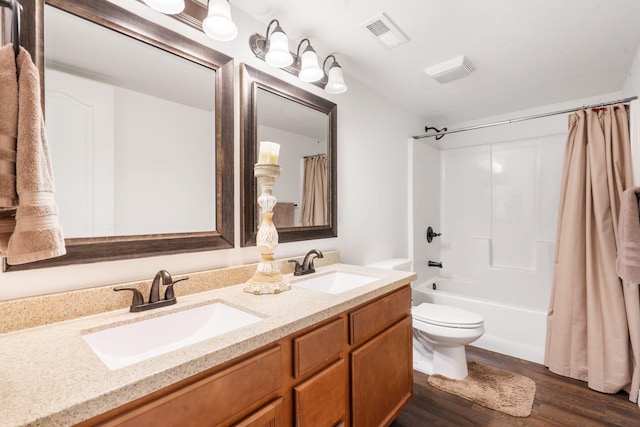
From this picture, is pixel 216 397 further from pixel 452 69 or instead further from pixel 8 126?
pixel 452 69

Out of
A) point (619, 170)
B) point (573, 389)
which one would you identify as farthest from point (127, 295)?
point (619, 170)

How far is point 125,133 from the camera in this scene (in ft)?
3.74

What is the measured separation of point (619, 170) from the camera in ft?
6.61

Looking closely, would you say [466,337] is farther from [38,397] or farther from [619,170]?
[38,397]

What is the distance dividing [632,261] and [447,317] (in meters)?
1.04

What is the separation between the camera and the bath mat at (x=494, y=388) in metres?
1.82

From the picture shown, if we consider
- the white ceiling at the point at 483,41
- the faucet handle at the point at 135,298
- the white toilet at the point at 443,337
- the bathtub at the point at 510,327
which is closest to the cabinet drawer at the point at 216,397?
the faucet handle at the point at 135,298

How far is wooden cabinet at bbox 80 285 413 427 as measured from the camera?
70cm

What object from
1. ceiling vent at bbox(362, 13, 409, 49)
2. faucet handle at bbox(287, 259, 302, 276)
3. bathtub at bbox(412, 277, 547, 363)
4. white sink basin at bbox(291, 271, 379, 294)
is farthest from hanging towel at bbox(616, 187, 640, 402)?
faucet handle at bbox(287, 259, 302, 276)

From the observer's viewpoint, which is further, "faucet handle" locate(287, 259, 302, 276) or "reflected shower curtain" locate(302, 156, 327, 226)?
"reflected shower curtain" locate(302, 156, 327, 226)

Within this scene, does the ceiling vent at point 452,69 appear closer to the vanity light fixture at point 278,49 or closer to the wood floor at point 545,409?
the vanity light fixture at point 278,49

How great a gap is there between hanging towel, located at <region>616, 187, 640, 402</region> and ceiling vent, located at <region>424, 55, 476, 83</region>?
1.21 metres

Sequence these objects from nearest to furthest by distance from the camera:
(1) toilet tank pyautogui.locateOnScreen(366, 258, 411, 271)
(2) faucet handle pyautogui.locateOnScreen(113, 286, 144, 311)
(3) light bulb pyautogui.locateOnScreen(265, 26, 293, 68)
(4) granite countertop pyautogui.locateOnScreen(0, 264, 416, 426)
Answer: (4) granite countertop pyautogui.locateOnScreen(0, 264, 416, 426) → (2) faucet handle pyautogui.locateOnScreen(113, 286, 144, 311) → (3) light bulb pyautogui.locateOnScreen(265, 26, 293, 68) → (1) toilet tank pyautogui.locateOnScreen(366, 258, 411, 271)

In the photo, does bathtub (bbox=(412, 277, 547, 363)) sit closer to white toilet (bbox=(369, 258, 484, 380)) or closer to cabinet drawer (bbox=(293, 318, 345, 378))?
white toilet (bbox=(369, 258, 484, 380))
